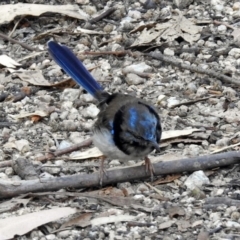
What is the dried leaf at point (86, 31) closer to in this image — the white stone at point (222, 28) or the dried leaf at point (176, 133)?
the white stone at point (222, 28)

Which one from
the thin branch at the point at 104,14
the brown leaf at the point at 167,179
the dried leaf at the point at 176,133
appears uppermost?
the thin branch at the point at 104,14

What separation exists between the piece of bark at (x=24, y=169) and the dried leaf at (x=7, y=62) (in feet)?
5.77

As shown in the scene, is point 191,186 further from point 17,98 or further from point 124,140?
point 17,98

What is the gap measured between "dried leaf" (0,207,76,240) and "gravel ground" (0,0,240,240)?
0.11ft

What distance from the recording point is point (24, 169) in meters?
5.81

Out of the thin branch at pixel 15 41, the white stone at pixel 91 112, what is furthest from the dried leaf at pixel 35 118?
the thin branch at pixel 15 41

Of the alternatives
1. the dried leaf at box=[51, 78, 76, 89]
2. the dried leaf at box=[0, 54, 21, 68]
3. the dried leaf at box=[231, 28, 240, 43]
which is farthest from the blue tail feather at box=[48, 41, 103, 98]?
the dried leaf at box=[231, 28, 240, 43]

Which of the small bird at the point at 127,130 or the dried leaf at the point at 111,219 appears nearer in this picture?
the dried leaf at the point at 111,219

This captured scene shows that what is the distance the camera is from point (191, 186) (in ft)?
18.4

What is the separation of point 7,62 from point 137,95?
1.32 metres

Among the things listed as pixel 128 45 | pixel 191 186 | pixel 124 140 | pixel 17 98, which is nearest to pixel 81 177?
pixel 124 140

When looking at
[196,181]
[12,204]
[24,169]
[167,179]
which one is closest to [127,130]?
[167,179]

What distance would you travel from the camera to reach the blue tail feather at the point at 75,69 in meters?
6.46

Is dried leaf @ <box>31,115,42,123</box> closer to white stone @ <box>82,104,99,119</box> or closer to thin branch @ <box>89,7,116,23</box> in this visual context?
white stone @ <box>82,104,99,119</box>
